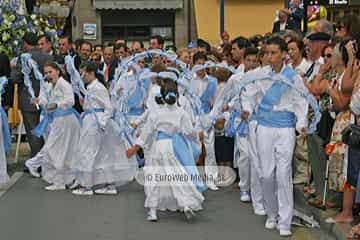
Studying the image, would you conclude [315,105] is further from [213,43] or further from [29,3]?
[29,3]

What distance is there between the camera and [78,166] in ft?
32.4

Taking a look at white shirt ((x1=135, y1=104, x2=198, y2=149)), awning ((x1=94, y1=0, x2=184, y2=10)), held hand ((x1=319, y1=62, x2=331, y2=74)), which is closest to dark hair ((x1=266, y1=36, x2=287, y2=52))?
held hand ((x1=319, y1=62, x2=331, y2=74))

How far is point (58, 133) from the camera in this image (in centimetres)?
1017

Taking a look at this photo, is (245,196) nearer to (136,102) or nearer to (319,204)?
(319,204)

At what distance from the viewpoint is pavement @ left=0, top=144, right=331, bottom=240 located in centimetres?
760

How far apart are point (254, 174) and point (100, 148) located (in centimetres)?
247

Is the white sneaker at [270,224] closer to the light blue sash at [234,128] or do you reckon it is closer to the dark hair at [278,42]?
the light blue sash at [234,128]

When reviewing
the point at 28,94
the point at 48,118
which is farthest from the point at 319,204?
the point at 28,94

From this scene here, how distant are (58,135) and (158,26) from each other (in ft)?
55.3

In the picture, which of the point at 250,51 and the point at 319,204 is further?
the point at 250,51

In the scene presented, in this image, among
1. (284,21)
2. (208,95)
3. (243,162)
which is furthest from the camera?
(284,21)

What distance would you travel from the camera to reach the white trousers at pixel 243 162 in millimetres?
9336

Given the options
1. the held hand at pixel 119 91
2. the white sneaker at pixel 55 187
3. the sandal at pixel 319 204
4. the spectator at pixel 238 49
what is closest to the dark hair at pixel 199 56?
the spectator at pixel 238 49

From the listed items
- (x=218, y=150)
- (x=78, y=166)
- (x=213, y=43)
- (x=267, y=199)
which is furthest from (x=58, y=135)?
(x=213, y=43)
